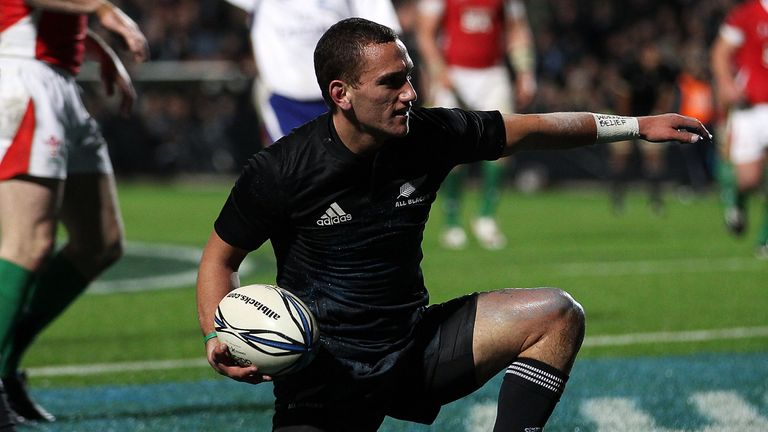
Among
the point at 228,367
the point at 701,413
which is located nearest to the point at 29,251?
the point at 228,367

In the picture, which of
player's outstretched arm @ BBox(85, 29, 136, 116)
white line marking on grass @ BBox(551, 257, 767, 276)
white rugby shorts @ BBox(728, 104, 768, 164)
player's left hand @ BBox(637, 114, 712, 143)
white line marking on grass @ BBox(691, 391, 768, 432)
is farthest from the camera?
white rugby shorts @ BBox(728, 104, 768, 164)

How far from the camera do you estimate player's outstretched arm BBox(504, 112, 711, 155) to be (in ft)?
14.6

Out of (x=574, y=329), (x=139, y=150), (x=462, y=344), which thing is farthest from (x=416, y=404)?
(x=139, y=150)

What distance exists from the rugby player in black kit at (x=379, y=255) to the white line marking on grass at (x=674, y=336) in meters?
3.09

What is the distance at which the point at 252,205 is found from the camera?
4109 millimetres

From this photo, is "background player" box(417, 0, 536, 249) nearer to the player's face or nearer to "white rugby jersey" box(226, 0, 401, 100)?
"white rugby jersey" box(226, 0, 401, 100)

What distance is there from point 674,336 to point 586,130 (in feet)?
11.2

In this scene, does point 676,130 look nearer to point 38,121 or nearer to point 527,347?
point 527,347

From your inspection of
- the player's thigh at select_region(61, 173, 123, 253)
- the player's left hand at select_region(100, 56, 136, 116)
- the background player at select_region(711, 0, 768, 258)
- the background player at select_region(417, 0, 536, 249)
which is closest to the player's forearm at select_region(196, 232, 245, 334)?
the player's thigh at select_region(61, 173, 123, 253)

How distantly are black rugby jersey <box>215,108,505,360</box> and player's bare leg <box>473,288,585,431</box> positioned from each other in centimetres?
27

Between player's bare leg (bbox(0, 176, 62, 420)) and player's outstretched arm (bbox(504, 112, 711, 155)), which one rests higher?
player's outstretched arm (bbox(504, 112, 711, 155))

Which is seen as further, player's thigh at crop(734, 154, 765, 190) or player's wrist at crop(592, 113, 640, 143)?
player's thigh at crop(734, 154, 765, 190)

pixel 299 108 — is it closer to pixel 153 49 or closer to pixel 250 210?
pixel 250 210

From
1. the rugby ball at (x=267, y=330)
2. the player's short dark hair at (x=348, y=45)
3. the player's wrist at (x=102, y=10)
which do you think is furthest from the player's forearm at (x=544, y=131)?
the player's wrist at (x=102, y=10)
